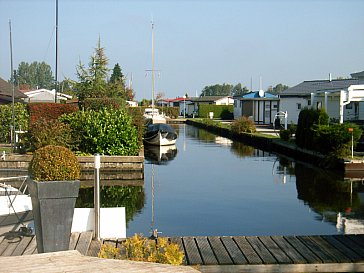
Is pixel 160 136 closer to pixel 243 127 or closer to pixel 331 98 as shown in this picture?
pixel 243 127

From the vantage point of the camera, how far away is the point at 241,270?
6672mm

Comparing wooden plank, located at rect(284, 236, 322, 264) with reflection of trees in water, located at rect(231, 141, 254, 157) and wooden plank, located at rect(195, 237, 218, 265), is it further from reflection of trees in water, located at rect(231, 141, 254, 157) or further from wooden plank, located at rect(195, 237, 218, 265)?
reflection of trees in water, located at rect(231, 141, 254, 157)

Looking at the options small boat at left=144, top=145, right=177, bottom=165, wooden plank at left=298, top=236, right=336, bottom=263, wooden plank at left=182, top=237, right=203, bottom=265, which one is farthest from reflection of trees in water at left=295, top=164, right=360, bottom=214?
small boat at left=144, top=145, right=177, bottom=165

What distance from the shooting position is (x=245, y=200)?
46.4ft

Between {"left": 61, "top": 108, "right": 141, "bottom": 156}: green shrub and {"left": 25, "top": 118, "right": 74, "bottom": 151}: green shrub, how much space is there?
1.51 ft

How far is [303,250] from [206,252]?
1437mm

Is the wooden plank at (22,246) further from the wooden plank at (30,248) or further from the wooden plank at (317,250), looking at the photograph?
the wooden plank at (317,250)

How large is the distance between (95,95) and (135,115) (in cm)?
434

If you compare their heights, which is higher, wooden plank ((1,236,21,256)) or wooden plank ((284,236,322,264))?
wooden plank ((1,236,21,256))

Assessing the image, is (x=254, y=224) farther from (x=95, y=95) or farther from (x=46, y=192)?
(x=95, y=95)

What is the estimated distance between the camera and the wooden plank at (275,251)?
686 centimetres

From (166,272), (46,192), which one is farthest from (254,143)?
(166,272)

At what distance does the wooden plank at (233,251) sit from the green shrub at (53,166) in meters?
2.49

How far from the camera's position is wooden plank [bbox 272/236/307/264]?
22.5 feet
